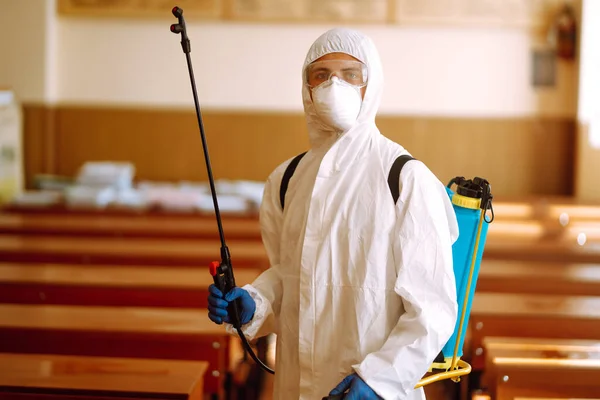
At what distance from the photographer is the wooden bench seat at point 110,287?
12.2ft

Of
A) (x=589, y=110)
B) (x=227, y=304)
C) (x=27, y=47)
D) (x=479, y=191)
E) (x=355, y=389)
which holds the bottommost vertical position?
(x=355, y=389)

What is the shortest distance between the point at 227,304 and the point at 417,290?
435 mm

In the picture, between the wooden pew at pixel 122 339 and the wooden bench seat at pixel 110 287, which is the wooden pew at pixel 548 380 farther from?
the wooden bench seat at pixel 110 287

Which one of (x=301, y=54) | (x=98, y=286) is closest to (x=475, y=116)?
(x=301, y=54)

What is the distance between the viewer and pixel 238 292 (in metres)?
1.78

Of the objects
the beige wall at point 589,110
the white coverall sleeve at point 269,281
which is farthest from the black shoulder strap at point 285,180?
the beige wall at point 589,110

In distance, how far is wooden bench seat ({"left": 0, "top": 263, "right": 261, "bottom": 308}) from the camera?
12.2ft

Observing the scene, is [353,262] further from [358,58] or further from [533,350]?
[533,350]

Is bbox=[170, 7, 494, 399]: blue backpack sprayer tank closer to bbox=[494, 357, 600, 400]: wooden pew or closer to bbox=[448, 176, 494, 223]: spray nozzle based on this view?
bbox=[448, 176, 494, 223]: spray nozzle

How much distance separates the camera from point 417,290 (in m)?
1.63

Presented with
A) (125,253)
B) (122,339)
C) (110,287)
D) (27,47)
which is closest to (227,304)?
(122,339)

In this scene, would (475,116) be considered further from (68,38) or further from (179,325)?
(179,325)

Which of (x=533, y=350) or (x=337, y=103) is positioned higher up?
(x=337, y=103)

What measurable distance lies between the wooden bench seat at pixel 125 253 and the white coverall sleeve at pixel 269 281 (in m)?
2.55
